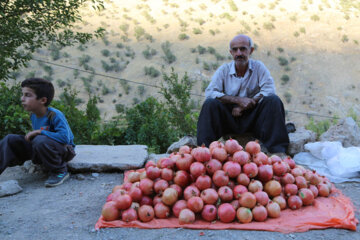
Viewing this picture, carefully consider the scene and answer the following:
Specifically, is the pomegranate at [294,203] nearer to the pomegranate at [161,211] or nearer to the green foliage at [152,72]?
the pomegranate at [161,211]

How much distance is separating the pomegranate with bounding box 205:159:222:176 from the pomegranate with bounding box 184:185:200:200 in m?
0.18

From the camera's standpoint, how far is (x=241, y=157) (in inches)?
100

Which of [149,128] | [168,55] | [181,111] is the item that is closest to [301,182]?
[149,128]

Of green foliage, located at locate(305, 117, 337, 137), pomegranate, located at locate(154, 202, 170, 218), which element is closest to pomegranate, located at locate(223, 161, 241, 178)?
pomegranate, located at locate(154, 202, 170, 218)

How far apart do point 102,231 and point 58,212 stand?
0.58m

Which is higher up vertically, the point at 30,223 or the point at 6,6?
the point at 6,6

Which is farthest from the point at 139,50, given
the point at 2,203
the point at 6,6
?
the point at 2,203

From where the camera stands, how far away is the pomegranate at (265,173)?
2559 millimetres

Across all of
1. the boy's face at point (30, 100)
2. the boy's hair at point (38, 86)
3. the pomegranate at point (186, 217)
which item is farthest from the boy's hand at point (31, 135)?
the pomegranate at point (186, 217)

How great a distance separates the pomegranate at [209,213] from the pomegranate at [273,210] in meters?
0.41

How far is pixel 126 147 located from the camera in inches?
176

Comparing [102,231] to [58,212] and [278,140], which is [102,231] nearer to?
[58,212]

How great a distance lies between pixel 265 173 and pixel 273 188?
13 cm

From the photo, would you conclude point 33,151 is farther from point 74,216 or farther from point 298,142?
point 298,142
